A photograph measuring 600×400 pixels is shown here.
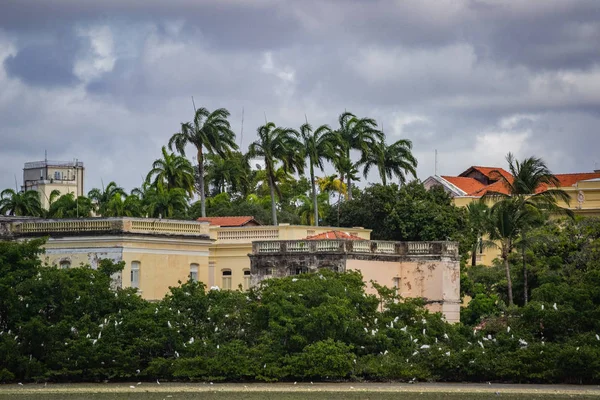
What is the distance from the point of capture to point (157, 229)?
62.9 m

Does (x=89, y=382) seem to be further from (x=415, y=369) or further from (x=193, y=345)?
(x=415, y=369)

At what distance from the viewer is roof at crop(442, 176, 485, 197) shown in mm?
97312

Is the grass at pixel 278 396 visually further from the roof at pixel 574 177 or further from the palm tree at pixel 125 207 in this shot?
the roof at pixel 574 177

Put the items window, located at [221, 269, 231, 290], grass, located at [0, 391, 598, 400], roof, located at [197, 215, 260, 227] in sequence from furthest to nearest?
roof, located at [197, 215, 260, 227], window, located at [221, 269, 231, 290], grass, located at [0, 391, 598, 400]

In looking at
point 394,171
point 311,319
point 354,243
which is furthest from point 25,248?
point 394,171

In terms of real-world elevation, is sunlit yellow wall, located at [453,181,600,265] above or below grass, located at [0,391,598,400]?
above

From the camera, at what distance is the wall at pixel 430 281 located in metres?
63.2

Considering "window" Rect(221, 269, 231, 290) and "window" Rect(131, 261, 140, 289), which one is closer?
"window" Rect(131, 261, 140, 289)

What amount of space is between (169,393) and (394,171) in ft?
135

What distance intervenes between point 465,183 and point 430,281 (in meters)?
36.0

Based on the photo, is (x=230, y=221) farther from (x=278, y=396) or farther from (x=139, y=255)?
(x=278, y=396)

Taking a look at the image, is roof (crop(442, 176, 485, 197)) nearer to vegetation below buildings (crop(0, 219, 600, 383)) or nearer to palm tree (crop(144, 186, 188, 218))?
palm tree (crop(144, 186, 188, 218))

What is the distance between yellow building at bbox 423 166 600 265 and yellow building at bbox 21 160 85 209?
3971 cm

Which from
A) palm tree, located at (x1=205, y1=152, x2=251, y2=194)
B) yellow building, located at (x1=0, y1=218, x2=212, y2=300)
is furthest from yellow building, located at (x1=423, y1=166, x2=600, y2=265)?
yellow building, located at (x1=0, y1=218, x2=212, y2=300)
